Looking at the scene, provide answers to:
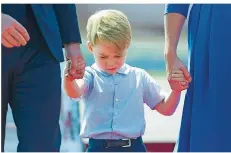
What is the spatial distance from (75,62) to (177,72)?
12.8 inches

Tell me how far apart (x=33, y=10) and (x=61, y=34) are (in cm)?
14

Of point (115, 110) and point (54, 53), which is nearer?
point (54, 53)

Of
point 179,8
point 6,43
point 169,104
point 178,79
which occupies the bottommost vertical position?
point 169,104

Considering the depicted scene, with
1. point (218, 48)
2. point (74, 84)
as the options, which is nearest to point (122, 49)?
point (74, 84)

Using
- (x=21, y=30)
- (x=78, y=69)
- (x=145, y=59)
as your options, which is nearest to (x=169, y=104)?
(x=145, y=59)

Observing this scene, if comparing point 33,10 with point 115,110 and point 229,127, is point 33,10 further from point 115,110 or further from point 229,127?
point 229,127

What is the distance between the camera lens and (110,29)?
2.16m

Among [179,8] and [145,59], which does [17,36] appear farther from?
[145,59]

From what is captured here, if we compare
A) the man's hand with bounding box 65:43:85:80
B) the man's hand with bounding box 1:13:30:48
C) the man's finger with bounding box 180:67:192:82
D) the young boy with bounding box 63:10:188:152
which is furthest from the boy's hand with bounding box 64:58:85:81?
the man's finger with bounding box 180:67:192:82

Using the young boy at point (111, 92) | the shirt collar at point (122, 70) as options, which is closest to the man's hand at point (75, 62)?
the young boy at point (111, 92)

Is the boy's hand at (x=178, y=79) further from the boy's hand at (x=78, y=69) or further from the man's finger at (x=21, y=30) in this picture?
the man's finger at (x=21, y=30)

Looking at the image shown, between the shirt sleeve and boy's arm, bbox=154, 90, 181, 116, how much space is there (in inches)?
0.7

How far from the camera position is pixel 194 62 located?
6.57 ft

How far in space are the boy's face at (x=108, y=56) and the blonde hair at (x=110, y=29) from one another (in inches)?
0.6
